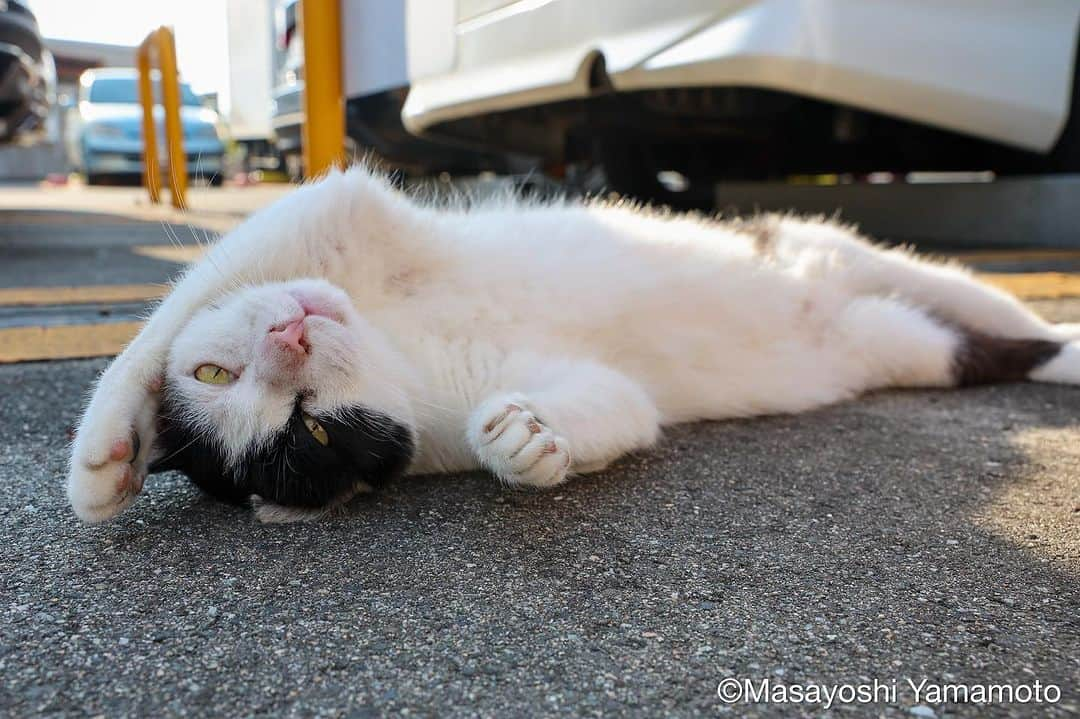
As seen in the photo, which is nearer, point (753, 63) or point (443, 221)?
point (443, 221)

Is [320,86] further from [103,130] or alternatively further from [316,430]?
[103,130]

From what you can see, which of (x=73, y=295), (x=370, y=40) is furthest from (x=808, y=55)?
(x=73, y=295)

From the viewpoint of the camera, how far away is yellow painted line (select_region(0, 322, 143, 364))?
287cm

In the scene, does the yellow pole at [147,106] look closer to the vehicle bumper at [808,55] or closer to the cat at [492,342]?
the vehicle bumper at [808,55]

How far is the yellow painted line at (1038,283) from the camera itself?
12.7ft

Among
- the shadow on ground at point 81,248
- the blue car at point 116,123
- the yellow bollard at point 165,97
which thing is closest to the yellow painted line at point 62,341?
the shadow on ground at point 81,248

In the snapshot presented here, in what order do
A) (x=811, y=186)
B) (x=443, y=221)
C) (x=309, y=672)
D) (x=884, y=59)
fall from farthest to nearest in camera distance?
(x=811, y=186), (x=884, y=59), (x=443, y=221), (x=309, y=672)

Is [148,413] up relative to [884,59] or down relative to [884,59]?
down

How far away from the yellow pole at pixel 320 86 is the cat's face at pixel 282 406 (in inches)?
104

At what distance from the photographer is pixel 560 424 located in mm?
1851

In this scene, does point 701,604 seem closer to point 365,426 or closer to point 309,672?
point 309,672

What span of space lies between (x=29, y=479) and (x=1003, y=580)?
1885 mm

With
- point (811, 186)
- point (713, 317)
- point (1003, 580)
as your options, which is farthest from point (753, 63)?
point (811, 186)

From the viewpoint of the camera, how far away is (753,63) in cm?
335
